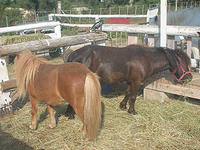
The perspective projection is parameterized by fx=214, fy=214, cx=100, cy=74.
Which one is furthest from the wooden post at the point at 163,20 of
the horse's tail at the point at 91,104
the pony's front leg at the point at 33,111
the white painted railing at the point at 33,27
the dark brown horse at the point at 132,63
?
the white painted railing at the point at 33,27

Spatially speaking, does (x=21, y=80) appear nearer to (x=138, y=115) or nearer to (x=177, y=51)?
(x=138, y=115)

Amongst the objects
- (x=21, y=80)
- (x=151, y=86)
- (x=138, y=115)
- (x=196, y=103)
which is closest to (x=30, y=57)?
(x=21, y=80)

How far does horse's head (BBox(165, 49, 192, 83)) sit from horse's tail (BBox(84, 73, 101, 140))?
1.88m

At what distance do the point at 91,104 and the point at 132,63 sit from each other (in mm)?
1477

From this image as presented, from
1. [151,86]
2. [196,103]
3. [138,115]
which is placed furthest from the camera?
[151,86]

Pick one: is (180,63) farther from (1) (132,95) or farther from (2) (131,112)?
(2) (131,112)

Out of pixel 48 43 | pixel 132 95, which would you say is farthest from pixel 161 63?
pixel 48 43

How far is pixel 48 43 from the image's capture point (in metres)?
4.47

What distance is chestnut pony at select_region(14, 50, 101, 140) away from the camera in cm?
288

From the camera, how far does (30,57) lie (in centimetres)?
353

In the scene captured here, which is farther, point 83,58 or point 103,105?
point 103,105

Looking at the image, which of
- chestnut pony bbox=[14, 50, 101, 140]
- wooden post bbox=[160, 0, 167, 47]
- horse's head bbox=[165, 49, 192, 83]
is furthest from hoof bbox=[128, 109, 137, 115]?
wooden post bbox=[160, 0, 167, 47]

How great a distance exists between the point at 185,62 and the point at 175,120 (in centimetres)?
112

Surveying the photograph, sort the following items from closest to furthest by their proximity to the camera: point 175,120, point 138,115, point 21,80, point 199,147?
1. point 199,147
2. point 21,80
3. point 175,120
4. point 138,115
